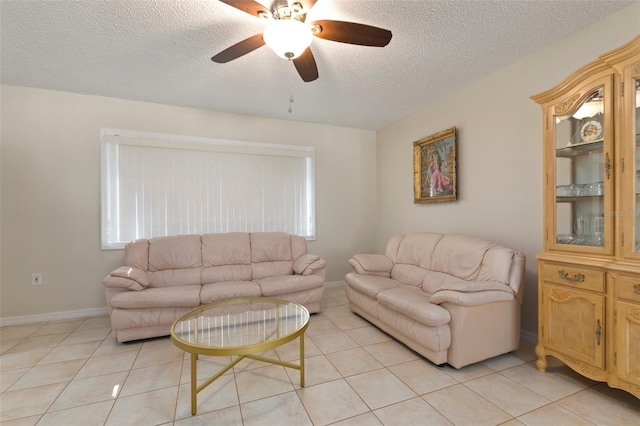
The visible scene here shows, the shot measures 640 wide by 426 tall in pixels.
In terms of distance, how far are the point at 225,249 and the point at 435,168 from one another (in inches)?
110

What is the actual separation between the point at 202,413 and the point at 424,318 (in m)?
1.56

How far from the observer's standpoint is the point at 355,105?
3.55 meters

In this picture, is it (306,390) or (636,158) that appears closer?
(636,158)

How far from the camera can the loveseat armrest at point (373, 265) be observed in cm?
314

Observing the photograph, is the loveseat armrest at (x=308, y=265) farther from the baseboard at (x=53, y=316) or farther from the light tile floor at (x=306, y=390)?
the baseboard at (x=53, y=316)

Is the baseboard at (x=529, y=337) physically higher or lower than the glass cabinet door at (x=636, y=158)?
lower

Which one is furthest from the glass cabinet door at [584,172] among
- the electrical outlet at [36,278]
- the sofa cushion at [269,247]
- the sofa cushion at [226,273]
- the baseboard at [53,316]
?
the electrical outlet at [36,278]

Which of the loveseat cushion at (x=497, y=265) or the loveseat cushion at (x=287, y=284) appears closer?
the loveseat cushion at (x=497, y=265)

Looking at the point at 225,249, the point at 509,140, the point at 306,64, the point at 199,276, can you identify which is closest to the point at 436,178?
the point at 509,140

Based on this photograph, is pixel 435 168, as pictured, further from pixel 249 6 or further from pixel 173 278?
pixel 173 278

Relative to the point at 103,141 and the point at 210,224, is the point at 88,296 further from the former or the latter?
the point at 103,141

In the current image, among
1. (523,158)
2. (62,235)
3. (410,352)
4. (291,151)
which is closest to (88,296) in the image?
(62,235)

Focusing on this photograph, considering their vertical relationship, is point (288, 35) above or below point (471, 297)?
above

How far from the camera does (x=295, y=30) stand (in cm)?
156
